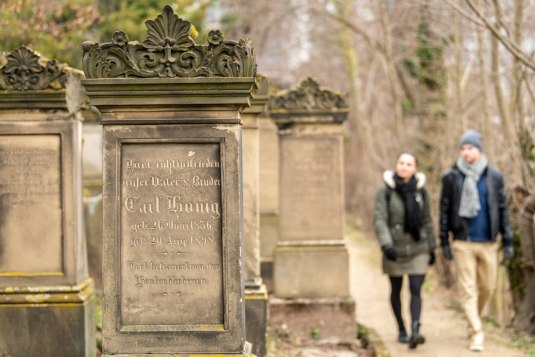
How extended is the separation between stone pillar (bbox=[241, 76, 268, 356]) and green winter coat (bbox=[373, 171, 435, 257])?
1563 mm

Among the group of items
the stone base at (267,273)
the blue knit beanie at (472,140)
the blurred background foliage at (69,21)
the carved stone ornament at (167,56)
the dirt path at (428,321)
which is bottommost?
the dirt path at (428,321)

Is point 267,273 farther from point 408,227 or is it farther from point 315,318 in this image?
point 408,227

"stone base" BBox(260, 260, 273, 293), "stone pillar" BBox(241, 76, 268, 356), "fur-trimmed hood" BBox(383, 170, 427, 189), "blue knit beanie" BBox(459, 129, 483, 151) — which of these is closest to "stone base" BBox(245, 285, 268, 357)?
"stone pillar" BBox(241, 76, 268, 356)

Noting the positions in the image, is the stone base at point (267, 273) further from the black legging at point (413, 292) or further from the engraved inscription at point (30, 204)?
the engraved inscription at point (30, 204)

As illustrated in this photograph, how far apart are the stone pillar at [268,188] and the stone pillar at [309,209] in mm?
2747

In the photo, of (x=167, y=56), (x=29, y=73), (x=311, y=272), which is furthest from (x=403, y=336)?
(x=167, y=56)

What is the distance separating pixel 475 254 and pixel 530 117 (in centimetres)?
384

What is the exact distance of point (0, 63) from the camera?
695 cm

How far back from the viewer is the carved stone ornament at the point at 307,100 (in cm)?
959

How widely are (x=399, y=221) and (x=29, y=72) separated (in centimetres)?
401

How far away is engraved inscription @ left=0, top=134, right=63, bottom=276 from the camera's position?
6758mm

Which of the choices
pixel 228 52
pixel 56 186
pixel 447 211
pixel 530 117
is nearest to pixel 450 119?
pixel 530 117

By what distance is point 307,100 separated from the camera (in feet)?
31.5

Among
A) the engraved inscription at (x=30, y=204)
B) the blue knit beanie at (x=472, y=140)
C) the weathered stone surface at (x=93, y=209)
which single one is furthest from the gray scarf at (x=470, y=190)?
the weathered stone surface at (x=93, y=209)
